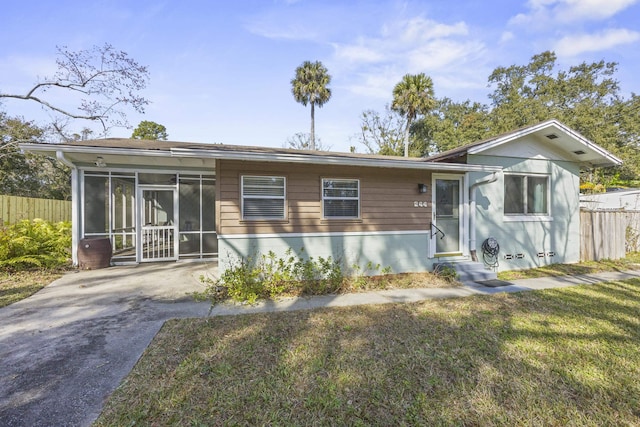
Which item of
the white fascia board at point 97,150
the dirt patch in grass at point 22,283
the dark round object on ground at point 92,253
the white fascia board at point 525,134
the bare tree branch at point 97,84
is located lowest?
the dirt patch in grass at point 22,283

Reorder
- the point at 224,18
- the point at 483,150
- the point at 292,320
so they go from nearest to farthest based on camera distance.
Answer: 1. the point at 292,320
2. the point at 483,150
3. the point at 224,18

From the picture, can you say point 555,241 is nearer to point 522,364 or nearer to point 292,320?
point 522,364

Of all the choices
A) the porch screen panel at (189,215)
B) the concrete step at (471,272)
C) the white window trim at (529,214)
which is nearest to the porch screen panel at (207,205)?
the porch screen panel at (189,215)

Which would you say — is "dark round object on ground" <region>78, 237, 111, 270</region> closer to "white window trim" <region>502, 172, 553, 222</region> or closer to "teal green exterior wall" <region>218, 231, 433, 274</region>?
"teal green exterior wall" <region>218, 231, 433, 274</region>

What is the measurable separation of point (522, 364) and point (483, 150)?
5.57 m

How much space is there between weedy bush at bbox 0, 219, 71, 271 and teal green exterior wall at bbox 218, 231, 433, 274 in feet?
15.0

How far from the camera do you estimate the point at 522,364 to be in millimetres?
3029

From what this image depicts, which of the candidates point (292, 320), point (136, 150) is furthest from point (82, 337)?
point (136, 150)

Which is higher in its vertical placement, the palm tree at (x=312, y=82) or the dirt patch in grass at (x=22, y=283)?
the palm tree at (x=312, y=82)

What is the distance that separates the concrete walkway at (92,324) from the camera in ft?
7.83

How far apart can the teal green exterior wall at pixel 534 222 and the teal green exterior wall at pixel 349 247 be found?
188 centimetres

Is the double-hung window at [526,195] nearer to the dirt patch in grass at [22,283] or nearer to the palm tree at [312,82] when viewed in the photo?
the dirt patch in grass at [22,283]

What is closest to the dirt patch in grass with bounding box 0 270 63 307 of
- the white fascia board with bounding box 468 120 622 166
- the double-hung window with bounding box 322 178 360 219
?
the double-hung window with bounding box 322 178 360 219

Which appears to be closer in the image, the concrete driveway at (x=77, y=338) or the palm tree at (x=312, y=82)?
the concrete driveway at (x=77, y=338)
